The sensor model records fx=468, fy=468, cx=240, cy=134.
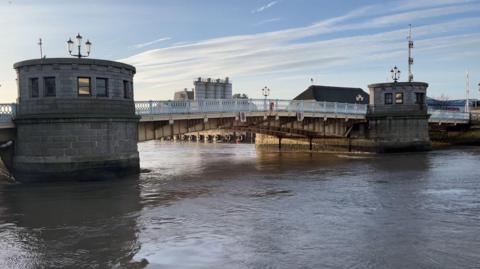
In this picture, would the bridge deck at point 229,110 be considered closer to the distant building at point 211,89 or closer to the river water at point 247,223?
the river water at point 247,223

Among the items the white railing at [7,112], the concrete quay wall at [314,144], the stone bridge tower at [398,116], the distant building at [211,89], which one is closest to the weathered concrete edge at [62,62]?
the white railing at [7,112]

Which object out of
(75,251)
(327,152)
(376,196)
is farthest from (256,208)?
(327,152)

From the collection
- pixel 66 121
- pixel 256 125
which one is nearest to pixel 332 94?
pixel 256 125

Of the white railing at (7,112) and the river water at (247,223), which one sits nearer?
the river water at (247,223)

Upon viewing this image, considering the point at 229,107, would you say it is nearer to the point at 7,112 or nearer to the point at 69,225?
the point at 7,112

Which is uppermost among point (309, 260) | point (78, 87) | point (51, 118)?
point (78, 87)

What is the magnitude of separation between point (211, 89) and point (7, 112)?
57.9m

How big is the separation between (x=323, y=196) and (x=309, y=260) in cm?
968

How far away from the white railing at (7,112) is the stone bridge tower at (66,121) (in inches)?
12.2

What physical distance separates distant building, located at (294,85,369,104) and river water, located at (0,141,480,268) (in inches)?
1739

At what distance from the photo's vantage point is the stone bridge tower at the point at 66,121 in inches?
995

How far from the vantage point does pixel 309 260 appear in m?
11.6

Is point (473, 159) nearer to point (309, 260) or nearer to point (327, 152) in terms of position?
point (327, 152)

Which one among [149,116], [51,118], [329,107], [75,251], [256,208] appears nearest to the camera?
[75,251]
